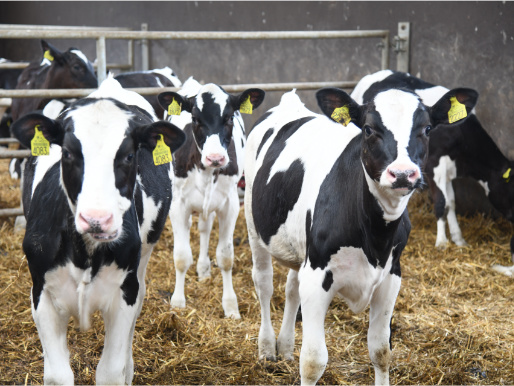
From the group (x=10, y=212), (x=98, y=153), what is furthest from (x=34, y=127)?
(x=10, y=212)

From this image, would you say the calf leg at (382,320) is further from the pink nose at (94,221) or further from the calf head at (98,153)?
the pink nose at (94,221)

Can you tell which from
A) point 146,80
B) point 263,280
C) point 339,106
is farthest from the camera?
point 146,80

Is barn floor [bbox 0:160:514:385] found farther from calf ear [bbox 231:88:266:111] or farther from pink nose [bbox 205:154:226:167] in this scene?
Answer: calf ear [bbox 231:88:266:111]

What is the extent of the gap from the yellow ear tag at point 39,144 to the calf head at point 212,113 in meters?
1.94

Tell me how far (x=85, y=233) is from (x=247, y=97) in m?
2.78

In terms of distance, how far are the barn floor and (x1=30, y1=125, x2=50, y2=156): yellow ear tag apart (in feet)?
4.91

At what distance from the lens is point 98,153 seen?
292cm

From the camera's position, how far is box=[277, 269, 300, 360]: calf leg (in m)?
4.39

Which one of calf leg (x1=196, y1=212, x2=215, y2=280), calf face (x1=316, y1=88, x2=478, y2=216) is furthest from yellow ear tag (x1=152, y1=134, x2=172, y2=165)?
calf leg (x1=196, y1=212, x2=215, y2=280)

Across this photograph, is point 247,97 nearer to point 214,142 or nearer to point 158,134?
point 214,142

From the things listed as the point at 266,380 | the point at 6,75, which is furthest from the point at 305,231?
the point at 6,75

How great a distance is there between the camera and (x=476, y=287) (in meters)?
5.88

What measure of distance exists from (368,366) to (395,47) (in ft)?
15.5

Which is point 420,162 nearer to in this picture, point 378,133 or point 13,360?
point 378,133
